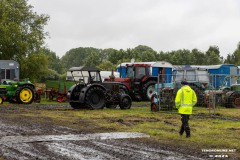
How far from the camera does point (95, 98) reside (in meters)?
20.4

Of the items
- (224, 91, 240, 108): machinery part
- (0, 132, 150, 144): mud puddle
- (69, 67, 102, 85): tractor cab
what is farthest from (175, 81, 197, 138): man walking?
(224, 91, 240, 108): machinery part

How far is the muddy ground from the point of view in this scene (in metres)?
8.25

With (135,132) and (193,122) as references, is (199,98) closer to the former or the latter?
(193,122)

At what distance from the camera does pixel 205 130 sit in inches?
495

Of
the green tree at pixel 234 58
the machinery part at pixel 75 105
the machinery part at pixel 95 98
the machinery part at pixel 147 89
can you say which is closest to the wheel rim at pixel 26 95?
the machinery part at pixel 75 105

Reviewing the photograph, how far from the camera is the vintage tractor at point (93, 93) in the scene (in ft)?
65.6

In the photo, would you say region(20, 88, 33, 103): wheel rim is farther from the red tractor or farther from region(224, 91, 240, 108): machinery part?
region(224, 91, 240, 108): machinery part

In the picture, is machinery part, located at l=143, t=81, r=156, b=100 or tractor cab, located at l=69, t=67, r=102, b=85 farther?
machinery part, located at l=143, t=81, r=156, b=100

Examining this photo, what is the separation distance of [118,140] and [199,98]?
450 inches

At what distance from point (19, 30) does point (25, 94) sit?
37.3 ft

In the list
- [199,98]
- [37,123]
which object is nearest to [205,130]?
[37,123]

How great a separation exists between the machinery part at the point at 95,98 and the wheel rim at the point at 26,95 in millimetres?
5258

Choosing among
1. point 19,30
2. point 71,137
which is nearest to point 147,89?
point 19,30

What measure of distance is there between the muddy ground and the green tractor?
11291 millimetres
